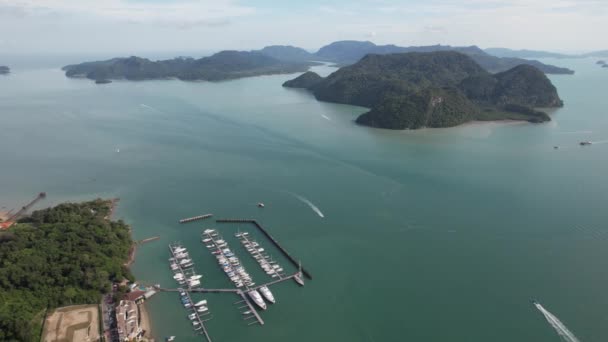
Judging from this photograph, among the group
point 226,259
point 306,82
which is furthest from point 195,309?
point 306,82

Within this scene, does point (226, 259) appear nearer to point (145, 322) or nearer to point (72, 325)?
point (145, 322)

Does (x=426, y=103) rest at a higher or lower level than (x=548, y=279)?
higher

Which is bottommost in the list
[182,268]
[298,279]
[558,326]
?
[558,326]

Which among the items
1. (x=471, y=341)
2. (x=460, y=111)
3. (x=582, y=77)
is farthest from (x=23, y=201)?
(x=582, y=77)

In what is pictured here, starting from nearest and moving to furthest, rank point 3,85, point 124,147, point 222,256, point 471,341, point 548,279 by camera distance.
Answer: point 471,341, point 548,279, point 222,256, point 124,147, point 3,85

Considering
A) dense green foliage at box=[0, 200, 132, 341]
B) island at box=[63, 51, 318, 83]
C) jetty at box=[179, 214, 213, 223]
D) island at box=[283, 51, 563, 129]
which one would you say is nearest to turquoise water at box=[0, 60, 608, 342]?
jetty at box=[179, 214, 213, 223]

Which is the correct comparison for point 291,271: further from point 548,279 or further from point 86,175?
point 86,175

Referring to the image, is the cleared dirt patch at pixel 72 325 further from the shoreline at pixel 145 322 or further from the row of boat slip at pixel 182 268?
the row of boat slip at pixel 182 268
